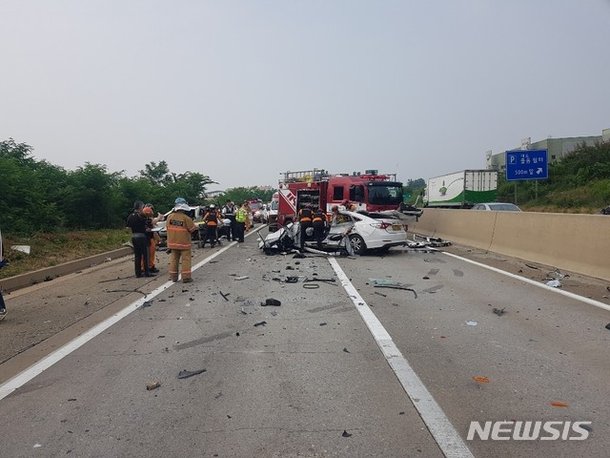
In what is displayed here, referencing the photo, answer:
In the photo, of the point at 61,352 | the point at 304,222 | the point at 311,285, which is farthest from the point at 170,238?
the point at 304,222

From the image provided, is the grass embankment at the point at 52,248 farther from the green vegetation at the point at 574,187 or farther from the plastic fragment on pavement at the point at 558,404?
the green vegetation at the point at 574,187

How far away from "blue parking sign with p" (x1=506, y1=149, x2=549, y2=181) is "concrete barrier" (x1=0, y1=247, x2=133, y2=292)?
18365mm

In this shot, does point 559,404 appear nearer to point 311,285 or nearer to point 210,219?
point 311,285

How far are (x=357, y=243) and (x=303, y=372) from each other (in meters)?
11.3

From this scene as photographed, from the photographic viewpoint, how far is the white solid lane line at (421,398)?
12.1 feet

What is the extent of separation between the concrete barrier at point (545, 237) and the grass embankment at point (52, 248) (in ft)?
41.3

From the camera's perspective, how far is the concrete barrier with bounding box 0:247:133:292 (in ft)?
37.8

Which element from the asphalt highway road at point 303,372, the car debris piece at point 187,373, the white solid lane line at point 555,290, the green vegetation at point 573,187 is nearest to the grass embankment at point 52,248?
the asphalt highway road at point 303,372

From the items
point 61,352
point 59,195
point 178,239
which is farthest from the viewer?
point 59,195

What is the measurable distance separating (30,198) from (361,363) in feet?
57.3

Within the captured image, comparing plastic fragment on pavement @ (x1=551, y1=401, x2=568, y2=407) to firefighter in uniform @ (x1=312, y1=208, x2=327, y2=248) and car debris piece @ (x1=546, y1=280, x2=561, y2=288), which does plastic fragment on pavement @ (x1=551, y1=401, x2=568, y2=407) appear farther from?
firefighter in uniform @ (x1=312, y1=208, x2=327, y2=248)

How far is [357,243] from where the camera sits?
16391 mm

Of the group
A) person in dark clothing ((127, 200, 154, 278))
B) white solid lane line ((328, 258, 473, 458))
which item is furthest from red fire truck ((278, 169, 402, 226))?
white solid lane line ((328, 258, 473, 458))

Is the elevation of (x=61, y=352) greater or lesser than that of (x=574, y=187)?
lesser
